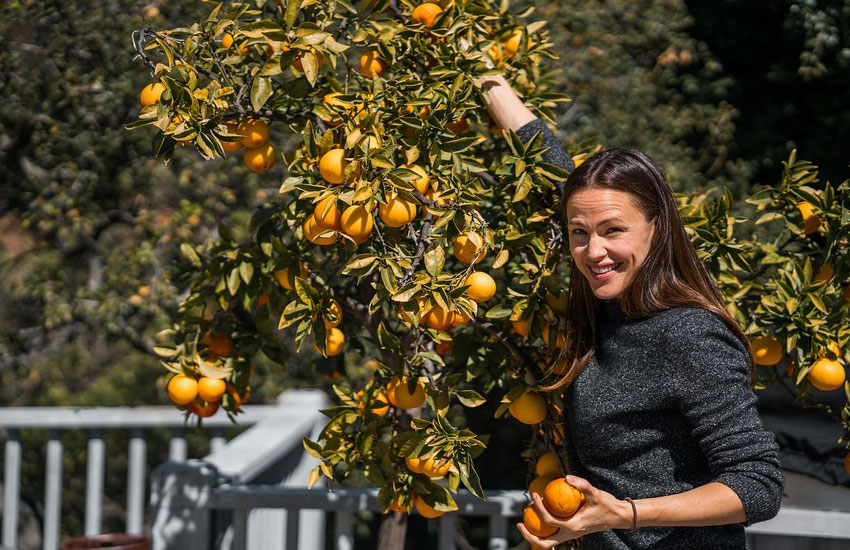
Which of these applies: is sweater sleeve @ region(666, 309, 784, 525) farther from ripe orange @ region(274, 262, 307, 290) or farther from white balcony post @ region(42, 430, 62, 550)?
white balcony post @ region(42, 430, 62, 550)

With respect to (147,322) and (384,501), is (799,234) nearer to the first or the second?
(384,501)

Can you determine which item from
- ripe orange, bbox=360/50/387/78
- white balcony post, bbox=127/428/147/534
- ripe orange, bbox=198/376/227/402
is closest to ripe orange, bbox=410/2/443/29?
ripe orange, bbox=360/50/387/78

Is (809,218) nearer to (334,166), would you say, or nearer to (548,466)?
(548,466)

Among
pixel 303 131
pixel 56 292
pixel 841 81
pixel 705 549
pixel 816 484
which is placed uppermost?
pixel 303 131

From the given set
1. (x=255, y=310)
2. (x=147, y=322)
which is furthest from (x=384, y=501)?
(x=147, y=322)

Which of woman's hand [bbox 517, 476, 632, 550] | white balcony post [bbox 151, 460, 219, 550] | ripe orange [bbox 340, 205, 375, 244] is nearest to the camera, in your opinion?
woman's hand [bbox 517, 476, 632, 550]

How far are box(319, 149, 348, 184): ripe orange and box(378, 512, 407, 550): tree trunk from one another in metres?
1.02

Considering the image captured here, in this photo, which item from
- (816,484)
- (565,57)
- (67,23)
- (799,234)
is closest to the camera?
(799,234)

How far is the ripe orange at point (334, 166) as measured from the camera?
4.62 ft

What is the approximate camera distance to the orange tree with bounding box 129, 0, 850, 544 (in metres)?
1.42

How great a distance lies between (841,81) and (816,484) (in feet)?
6.89

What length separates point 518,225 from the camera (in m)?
1.67

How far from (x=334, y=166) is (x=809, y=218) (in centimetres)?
108

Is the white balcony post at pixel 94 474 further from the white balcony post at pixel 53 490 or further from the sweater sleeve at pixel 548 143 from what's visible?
the sweater sleeve at pixel 548 143
